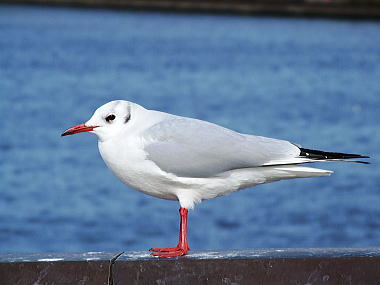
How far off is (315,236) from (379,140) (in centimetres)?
665

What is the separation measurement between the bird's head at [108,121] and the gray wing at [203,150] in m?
0.09

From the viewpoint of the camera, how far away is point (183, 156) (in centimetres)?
295

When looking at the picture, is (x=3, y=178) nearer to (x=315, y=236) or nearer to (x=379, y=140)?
(x=315, y=236)

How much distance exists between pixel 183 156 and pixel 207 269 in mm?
383

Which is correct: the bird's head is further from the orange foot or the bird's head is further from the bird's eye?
the orange foot

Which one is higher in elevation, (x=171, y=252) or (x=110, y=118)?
(x=110, y=118)

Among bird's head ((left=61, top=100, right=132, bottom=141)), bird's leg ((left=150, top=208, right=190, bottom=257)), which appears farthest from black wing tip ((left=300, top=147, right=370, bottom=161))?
bird's head ((left=61, top=100, right=132, bottom=141))

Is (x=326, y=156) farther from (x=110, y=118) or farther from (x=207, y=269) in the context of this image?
(x=110, y=118)

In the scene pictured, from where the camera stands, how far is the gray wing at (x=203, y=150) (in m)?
2.93

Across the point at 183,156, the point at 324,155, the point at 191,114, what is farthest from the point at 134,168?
the point at 191,114

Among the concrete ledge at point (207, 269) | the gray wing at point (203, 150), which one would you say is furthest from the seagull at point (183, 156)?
the concrete ledge at point (207, 269)

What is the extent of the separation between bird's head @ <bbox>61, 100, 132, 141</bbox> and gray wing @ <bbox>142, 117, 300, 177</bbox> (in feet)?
0.31

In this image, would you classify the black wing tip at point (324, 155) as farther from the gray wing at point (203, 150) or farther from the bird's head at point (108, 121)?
the bird's head at point (108, 121)

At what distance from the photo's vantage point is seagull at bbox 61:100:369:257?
9.53 ft
